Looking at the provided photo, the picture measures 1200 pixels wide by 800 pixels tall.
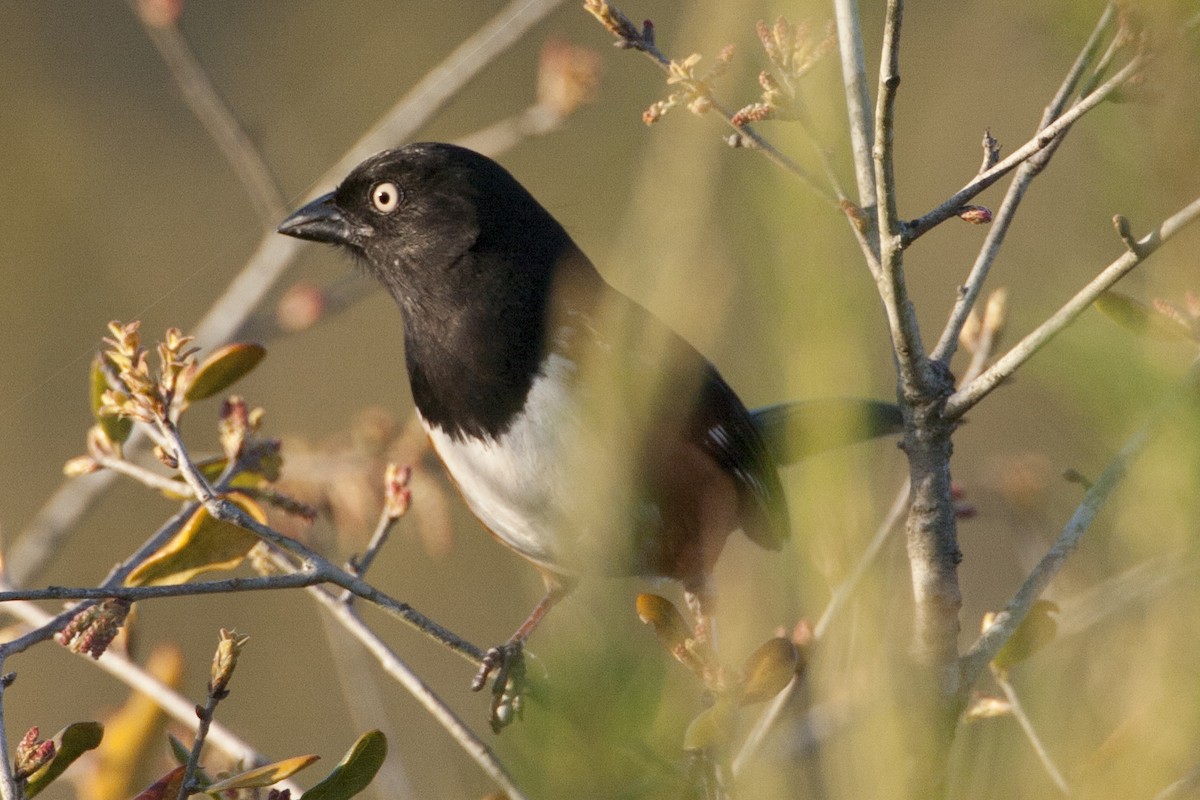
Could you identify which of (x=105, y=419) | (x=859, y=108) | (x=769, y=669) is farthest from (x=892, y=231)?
(x=105, y=419)

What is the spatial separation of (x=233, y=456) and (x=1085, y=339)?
66.3 inches

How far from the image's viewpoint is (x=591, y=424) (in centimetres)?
57

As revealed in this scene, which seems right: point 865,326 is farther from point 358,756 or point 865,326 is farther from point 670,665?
point 358,756

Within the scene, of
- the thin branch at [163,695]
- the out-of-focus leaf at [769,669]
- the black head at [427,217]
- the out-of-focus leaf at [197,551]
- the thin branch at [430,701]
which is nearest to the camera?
the thin branch at [430,701]

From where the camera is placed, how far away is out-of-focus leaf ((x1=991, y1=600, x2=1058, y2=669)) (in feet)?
4.19

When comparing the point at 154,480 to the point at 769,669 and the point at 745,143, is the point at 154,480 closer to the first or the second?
the point at 769,669

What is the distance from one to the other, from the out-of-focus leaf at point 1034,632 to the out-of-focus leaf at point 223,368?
3.97 feet

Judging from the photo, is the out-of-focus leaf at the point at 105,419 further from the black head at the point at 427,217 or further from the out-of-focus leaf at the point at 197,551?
the black head at the point at 427,217

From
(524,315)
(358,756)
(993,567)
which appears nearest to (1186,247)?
(358,756)

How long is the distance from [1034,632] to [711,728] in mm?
834

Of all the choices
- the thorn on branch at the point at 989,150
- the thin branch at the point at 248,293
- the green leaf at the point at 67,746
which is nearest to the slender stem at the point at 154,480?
the green leaf at the point at 67,746

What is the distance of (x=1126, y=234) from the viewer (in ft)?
1.48

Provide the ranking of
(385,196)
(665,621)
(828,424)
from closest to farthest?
(828,424) < (665,621) < (385,196)

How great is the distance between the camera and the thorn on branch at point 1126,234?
0.40 m
